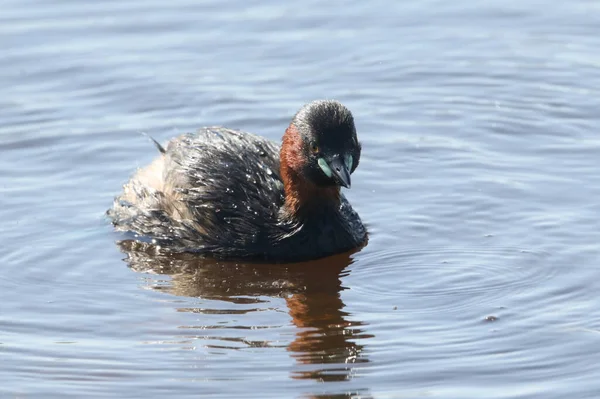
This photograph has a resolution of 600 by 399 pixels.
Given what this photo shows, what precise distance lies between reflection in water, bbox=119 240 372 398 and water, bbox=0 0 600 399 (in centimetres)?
2

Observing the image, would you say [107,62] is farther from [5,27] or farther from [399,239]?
[399,239]

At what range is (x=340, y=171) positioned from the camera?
8438mm

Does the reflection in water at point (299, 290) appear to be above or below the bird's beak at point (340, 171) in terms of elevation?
below

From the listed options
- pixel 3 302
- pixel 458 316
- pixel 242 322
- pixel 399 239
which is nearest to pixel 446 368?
pixel 458 316

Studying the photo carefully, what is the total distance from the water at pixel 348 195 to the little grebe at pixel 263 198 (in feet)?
0.63

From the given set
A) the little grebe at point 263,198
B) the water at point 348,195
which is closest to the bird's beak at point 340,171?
the little grebe at point 263,198

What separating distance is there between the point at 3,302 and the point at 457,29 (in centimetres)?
690

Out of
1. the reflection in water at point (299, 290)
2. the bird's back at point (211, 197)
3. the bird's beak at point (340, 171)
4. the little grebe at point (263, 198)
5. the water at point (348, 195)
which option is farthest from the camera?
the bird's back at point (211, 197)

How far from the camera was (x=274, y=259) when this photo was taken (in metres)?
8.88

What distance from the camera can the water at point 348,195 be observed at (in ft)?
22.7

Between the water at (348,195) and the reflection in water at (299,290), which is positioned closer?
the water at (348,195)

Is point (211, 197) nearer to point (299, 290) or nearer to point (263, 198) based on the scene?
point (263, 198)

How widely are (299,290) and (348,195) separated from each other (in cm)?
188

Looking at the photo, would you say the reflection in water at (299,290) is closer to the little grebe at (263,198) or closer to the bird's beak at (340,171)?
the little grebe at (263,198)
